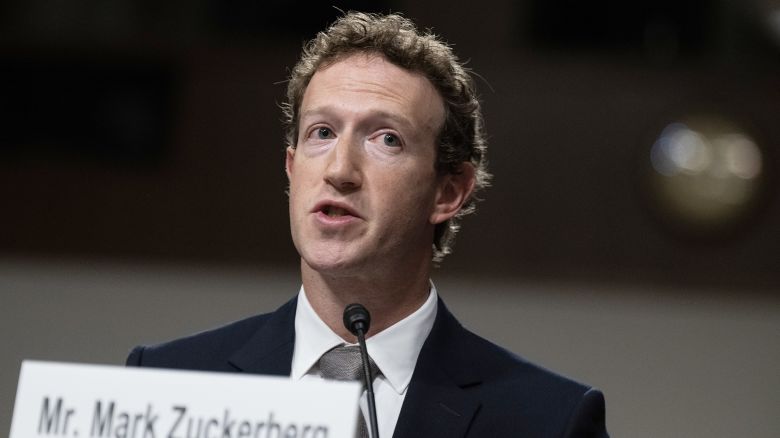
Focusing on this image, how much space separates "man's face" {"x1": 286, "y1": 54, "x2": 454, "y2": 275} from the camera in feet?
7.96

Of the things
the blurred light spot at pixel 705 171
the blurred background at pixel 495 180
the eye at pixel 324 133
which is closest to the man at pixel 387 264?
the eye at pixel 324 133

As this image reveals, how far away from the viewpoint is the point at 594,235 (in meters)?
5.46

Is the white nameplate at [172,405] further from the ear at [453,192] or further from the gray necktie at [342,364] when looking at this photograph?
the ear at [453,192]

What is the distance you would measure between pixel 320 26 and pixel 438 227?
288 centimetres

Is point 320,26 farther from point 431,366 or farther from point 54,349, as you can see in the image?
point 431,366

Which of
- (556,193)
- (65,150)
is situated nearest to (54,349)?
(65,150)

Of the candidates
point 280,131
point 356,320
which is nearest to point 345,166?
point 356,320

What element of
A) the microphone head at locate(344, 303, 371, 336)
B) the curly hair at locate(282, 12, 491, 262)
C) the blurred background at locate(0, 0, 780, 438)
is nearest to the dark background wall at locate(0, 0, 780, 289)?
the blurred background at locate(0, 0, 780, 438)

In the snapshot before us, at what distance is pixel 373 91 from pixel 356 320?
0.52 m

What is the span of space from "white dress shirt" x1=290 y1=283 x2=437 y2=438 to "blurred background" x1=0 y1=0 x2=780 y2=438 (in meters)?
2.73

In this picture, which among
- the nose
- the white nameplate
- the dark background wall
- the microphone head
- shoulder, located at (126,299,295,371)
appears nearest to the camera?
the white nameplate

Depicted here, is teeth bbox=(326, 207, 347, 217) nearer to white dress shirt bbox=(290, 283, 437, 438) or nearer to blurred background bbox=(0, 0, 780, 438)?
white dress shirt bbox=(290, 283, 437, 438)

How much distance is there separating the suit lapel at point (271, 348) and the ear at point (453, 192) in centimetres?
36

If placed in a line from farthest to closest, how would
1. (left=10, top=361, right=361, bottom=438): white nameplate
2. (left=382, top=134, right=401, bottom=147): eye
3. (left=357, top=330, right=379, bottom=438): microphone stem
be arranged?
(left=382, top=134, right=401, bottom=147): eye < (left=357, top=330, right=379, bottom=438): microphone stem < (left=10, top=361, right=361, bottom=438): white nameplate
